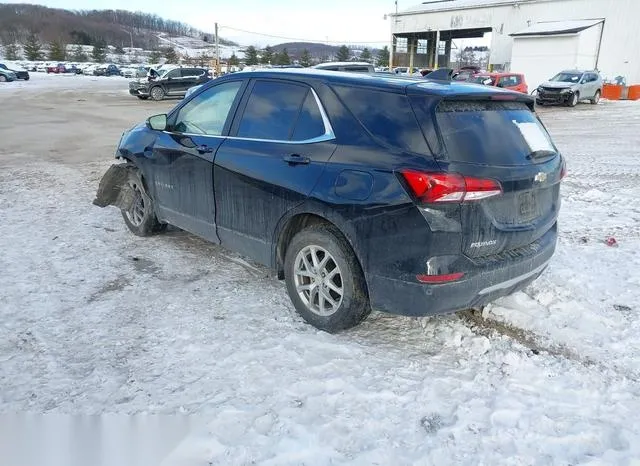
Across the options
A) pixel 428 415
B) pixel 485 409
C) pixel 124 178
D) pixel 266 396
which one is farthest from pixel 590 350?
pixel 124 178

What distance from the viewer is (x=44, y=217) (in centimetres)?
645

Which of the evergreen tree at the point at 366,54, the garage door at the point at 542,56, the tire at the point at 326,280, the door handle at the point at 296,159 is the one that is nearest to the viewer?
the tire at the point at 326,280

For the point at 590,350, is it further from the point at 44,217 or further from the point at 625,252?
the point at 44,217

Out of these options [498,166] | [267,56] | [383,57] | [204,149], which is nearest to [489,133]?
[498,166]

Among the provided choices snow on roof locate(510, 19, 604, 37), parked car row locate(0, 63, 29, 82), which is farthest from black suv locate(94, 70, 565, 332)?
parked car row locate(0, 63, 29, 82)

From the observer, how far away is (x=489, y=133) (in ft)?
11.0

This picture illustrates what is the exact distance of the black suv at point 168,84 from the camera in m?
30.0

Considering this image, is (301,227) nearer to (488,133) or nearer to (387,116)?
(387,116)

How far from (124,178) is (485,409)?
449 centimetres

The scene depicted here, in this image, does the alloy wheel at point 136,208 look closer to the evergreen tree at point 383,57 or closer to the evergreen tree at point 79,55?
the evergreen tree at point 383,57

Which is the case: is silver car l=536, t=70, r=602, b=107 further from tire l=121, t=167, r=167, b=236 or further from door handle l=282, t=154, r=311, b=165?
door handle l=282, t=154, r=311, b=165

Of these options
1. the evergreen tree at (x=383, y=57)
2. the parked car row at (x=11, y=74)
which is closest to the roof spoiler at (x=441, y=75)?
the parked car row at (x=11, y=74)

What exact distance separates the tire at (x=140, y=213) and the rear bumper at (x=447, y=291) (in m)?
3.05

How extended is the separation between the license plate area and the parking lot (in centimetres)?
88
